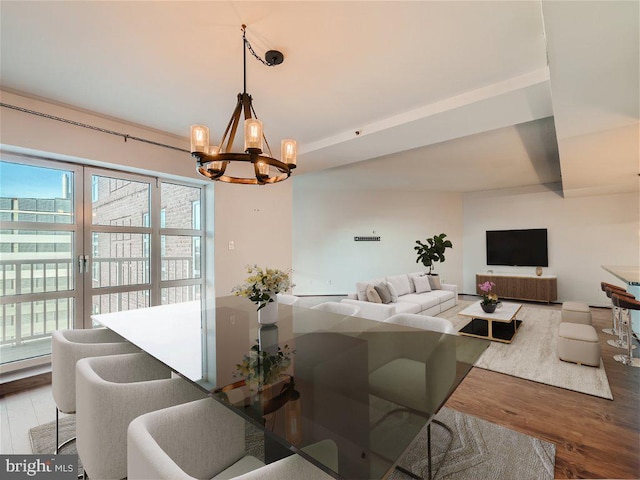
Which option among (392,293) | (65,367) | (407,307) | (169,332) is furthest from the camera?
(392,293)

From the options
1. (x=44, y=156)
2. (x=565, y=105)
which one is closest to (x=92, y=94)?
(x=44, y=156)

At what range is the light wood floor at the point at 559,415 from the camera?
182cm

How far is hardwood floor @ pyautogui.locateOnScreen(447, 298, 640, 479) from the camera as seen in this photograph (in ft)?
5.90

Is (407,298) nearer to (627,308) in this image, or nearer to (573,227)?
(627,308)

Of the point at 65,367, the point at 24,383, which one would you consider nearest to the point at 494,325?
the point at 65,367

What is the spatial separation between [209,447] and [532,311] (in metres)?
6.53

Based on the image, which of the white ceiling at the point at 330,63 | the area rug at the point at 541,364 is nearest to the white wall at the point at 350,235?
the area rug at the point at 541,364

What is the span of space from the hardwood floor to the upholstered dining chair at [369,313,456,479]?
1.00 meters

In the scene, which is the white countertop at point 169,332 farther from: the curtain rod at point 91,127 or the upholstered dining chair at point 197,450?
the curtain rod at point 91,127

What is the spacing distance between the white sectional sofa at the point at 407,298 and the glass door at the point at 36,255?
3.34m

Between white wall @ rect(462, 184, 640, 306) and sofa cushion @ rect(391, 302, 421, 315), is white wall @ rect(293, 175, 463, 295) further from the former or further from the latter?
sofa cushion @ rect(391, 302, 421, 315)

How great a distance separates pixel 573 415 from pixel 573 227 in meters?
6.03

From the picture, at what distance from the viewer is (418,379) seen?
134 cm

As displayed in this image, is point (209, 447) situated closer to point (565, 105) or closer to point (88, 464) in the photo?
point (88, 464)
